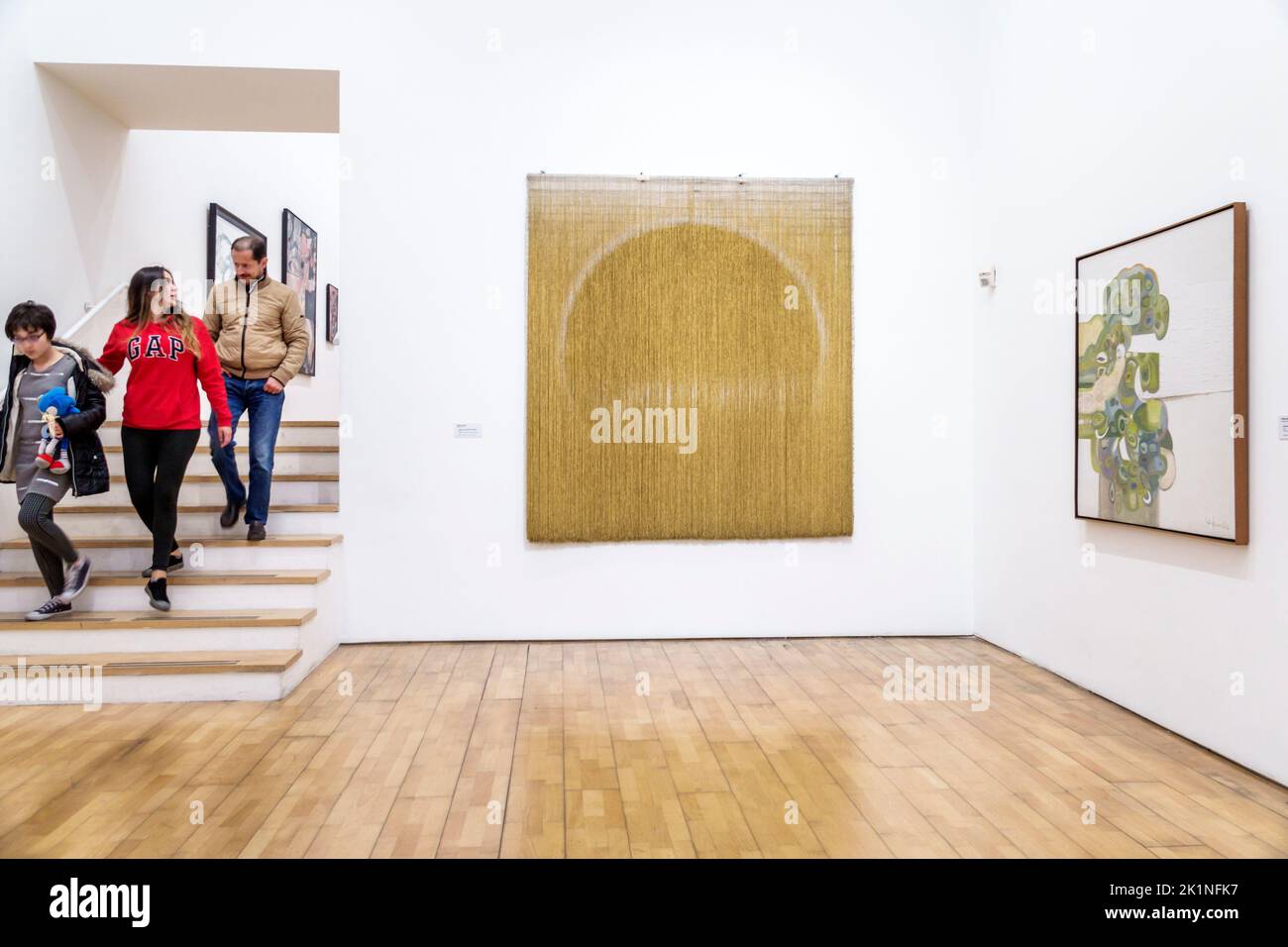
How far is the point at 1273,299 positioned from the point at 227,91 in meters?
4.84

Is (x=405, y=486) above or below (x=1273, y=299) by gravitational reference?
below

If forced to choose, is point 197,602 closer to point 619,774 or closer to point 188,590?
point 188,590

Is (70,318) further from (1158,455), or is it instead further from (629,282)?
(1158,455)

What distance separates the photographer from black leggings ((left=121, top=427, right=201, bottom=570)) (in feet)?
12.7

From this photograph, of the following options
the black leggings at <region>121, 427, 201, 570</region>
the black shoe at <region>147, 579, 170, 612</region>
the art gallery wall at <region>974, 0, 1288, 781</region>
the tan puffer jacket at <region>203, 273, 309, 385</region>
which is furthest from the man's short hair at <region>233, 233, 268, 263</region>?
the art gallery wall at <region>974, 0, 1288, 781</region>

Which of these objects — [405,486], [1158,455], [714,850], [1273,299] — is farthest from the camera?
[405,486]

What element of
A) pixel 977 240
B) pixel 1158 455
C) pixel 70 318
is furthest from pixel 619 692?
pixel 70 318

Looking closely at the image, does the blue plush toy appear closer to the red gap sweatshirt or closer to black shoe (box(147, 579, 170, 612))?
the red gap sweatshirt

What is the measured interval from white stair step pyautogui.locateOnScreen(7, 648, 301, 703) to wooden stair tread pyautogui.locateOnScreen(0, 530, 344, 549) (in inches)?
29.0

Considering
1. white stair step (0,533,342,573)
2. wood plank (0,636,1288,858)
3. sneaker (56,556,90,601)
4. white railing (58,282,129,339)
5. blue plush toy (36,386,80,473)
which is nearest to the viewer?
wood plank (0,636,1288,858)

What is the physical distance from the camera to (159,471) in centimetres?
390

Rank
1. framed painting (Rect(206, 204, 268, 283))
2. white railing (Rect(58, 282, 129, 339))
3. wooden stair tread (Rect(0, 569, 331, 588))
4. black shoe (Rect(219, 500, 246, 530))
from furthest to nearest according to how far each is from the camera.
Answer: framed painting (Rect(206, 204, 268, 283)) → white railing (Rect(58, 282, 129, 339)) → black shoe (Rect(219, 500, 246, 530)) → wooden stair tread (Rect(0, 569, 331, 588))

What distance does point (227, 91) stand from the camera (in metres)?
4.92

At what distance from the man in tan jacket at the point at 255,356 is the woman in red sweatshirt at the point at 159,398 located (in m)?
0.43
